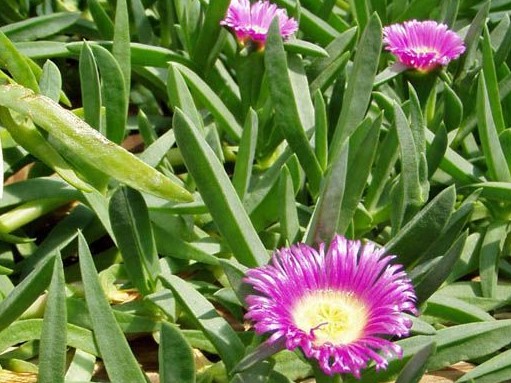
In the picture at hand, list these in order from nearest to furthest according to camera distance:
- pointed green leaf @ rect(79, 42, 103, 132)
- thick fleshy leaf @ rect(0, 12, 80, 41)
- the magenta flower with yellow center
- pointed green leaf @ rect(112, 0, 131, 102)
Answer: the magenta flower with yellow center → pointed green leaf @ rect(79, 42, 103, 132) → pointed green leaf @ rect(112, 0, 131, 102) → thick fleshy leaf @ rect(0, 12, 80, 41)

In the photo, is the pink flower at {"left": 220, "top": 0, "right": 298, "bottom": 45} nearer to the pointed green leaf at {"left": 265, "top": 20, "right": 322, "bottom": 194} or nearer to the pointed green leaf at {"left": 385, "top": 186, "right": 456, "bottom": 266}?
the pointed green leaf at {"left": 265, "top": 20, "right": 322, "bottom": 194}

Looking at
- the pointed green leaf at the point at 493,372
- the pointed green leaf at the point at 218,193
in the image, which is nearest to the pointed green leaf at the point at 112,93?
the pointed green leaf at the point at 218,193

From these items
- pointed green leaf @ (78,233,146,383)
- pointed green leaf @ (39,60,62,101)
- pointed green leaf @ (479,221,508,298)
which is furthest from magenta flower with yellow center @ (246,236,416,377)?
pointed green leaf @ (39,60,62,101)

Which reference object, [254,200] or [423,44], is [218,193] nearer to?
[254,200]

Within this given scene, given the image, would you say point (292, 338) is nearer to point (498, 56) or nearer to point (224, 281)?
point (224, 281)

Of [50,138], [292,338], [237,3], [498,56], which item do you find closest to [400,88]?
[498,56]

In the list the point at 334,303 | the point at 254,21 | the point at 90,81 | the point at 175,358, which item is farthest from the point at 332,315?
the point at 254,21
